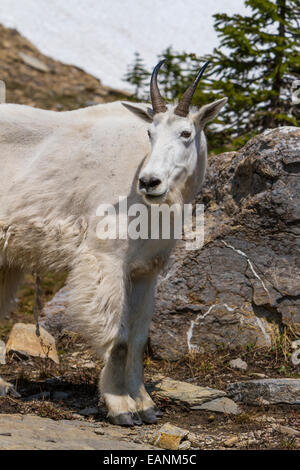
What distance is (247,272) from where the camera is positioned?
25.6 feet

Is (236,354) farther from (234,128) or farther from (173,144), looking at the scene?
(234,128)

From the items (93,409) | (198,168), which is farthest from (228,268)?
(93,409)

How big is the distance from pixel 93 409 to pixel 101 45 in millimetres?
21166

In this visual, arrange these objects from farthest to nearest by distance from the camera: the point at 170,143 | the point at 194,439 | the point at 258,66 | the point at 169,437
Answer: the point at 258,66 < the point at 170,143 < the point at 194,439 < the point at 169,437

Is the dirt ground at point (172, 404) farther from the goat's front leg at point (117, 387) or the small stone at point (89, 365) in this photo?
the goat's front leg at point (117, 387)

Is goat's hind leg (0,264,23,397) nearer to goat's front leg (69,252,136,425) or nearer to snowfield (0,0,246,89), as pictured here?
goat's front leg (69,252,136,425)

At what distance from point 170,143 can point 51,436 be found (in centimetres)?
261

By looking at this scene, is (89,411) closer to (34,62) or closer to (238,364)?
(238,364)

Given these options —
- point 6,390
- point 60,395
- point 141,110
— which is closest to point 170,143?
point 141,110

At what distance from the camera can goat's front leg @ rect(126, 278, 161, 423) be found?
20.4 ft

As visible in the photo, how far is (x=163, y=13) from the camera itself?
26656 mm

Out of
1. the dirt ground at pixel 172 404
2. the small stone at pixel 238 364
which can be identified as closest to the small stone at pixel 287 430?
the dirt ground at pixel 172 404
